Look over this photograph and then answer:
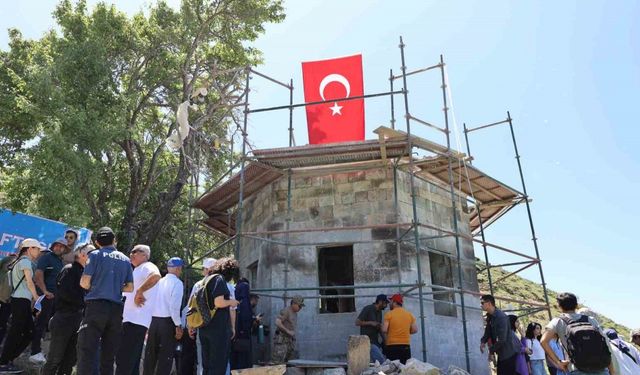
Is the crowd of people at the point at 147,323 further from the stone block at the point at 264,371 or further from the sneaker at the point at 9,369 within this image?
the stone block at the point at 264,371

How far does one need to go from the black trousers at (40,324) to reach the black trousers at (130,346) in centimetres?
200

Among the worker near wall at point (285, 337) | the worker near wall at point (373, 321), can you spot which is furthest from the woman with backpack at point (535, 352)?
the worker near wall at point (285, 337)

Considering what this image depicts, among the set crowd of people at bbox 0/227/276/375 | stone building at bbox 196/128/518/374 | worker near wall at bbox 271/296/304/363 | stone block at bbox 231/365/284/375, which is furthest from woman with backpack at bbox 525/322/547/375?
crowd of people at bbox 0/227/276/375

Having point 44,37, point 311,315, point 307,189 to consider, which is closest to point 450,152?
point 307,189

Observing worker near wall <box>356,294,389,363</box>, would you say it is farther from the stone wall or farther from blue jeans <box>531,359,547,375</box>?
blue jeans <box>531,359,547,375</box>

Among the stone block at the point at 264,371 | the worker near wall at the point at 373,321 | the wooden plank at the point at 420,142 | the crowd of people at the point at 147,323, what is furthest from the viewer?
the wooden plank at the point at 420,142

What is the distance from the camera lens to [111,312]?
15.9 feet

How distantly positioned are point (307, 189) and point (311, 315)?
242 centimetres

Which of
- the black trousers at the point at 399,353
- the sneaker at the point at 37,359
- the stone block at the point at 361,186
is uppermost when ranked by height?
the stone block at the point at 361,186

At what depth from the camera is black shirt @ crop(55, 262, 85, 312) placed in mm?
5195

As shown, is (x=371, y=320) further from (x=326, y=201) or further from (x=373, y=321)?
(x=326, y=201)

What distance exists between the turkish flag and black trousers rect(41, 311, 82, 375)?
555 centimetres

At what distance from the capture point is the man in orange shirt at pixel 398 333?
748 cm

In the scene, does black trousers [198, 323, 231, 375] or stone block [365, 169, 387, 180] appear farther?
stone block [365, 169, 387, 180]
